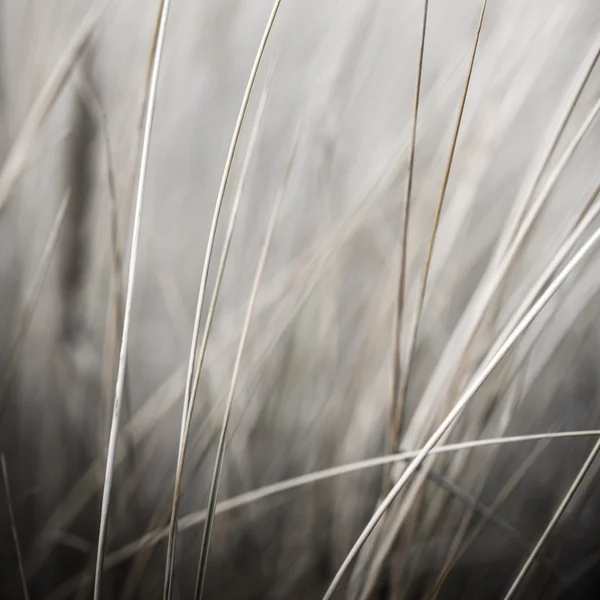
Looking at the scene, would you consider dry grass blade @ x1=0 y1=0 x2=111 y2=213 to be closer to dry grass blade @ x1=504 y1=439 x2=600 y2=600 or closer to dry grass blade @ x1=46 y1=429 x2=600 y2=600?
dry grass blade @ x1=46 y1=429 x2=600 y2=600

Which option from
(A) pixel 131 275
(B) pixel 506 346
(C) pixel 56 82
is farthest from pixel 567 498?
(C) pixel 56 82

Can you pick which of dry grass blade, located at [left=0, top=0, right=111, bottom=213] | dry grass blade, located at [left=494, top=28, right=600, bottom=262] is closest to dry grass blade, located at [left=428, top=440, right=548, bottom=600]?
dry grass blade, located at [left=494, top=28, right=600, bottom=262]

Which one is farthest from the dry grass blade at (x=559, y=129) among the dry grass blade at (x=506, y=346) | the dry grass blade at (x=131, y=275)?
the dry grass blade at (x=131, y=275)

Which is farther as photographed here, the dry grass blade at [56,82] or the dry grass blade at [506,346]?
the dry grass blade at [56,82]

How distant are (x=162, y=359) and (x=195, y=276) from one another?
12cm

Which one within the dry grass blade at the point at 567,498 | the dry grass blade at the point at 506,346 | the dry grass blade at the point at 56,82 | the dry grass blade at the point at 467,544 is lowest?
the dry grass blade at the point at 467,544

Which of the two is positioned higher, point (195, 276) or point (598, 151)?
point (598, 151)

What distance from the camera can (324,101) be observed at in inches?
20.6

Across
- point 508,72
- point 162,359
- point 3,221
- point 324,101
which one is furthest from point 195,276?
point 508,72

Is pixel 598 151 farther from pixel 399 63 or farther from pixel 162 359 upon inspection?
pixel 162 359

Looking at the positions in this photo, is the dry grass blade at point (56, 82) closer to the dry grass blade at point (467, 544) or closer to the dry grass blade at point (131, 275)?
the dry grass blade at point (131, 275)

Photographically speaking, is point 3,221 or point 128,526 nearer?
point 128,526

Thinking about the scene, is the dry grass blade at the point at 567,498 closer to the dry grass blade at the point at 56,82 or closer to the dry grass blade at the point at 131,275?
the dry grass blade at the point at 131,275

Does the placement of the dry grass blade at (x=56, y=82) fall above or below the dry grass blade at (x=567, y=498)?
above
